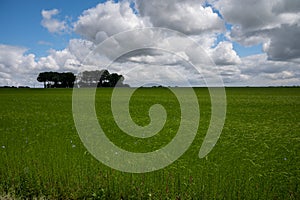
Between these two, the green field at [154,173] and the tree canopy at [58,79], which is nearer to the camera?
the green field at [154,173]

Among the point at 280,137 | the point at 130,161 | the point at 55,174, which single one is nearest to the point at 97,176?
the point at 55,174

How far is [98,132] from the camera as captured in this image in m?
10.8

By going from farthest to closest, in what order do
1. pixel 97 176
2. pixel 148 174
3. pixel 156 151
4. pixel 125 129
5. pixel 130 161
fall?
pixel 125 129 → pixel 156 151 → pixel 130 161 → pixel 148 174 → pixel 97 176

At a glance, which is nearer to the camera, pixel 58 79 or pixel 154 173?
pixel 154 173

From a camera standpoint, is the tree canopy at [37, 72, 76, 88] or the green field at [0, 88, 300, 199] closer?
the green field at [0, 88, 300, 199]

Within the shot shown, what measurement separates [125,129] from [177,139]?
290 cm

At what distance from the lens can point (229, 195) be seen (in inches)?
188

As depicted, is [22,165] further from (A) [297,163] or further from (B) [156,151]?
(A) [297,163]

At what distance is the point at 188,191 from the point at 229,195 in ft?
2.39

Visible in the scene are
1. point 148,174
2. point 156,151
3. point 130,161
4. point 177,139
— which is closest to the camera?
point 148,174

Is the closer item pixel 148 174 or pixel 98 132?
pixel 148 174

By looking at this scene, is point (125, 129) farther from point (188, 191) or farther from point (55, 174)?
point (188, 191)

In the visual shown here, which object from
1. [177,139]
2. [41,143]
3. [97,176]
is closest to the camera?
[97,176]

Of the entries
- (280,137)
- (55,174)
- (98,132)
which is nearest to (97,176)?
(55,174)
